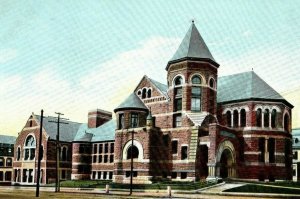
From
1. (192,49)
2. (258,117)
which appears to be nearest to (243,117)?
(258,117)

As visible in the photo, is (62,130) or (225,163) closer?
(225,163)

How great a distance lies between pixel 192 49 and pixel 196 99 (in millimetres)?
5890

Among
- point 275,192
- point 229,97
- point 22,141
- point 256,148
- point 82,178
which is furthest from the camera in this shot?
point 22,141

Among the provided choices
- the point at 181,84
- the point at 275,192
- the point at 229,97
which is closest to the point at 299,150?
the point at 229,97

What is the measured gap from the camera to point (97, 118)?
71.1 m

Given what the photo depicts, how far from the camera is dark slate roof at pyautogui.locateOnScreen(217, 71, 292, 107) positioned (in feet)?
169

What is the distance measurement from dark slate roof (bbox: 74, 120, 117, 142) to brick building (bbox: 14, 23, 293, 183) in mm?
11092

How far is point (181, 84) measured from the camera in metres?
50.5

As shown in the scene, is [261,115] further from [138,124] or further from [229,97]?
[138,124]

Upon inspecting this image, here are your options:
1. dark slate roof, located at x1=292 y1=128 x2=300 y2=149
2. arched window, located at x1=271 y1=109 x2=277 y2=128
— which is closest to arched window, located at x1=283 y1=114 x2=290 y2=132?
arched window, located at x1=271 y1=109 x2=277 y2=128

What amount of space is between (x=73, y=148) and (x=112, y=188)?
832 inches

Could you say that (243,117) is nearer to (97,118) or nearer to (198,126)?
(198,126)

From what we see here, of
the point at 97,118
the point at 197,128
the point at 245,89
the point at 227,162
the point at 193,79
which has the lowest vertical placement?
the point at 227,162

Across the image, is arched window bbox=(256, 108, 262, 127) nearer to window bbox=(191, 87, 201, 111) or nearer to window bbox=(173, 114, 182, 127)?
window bbox=(191, 87, 201, 111)
